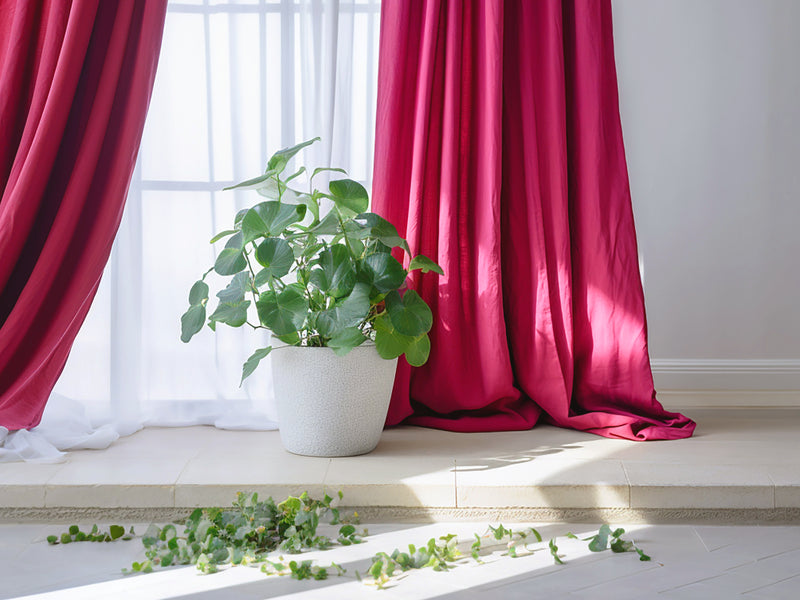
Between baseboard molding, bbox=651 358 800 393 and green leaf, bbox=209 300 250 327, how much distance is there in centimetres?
144

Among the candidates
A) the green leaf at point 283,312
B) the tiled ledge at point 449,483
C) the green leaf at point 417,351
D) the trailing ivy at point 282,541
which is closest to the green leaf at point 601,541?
the trailing ivy at point 282,541

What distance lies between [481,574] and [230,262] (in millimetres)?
987

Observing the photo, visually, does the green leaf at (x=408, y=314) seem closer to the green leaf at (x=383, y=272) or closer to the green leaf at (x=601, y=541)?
the green leaf at (x=383, y=272)

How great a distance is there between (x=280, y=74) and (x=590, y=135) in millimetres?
952

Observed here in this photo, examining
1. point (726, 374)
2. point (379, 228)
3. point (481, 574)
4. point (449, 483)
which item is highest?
point (379, 228)

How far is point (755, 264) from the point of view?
2613 mm

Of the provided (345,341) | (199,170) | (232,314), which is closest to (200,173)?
(199,170)

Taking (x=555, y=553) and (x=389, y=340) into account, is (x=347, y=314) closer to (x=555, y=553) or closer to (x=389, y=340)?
(x=389, y=340)

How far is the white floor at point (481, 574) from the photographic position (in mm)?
1389

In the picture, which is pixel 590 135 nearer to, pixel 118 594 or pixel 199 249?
pixel 199 249

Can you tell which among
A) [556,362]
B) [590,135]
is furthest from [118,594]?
[590,135]

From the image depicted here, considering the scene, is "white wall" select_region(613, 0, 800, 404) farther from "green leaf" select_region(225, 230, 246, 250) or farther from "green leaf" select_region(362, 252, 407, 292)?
"green leaf" select_region(225, 230, 246, 250)

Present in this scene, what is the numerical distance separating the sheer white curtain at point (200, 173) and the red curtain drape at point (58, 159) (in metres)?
0.13

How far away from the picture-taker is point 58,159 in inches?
87.0
